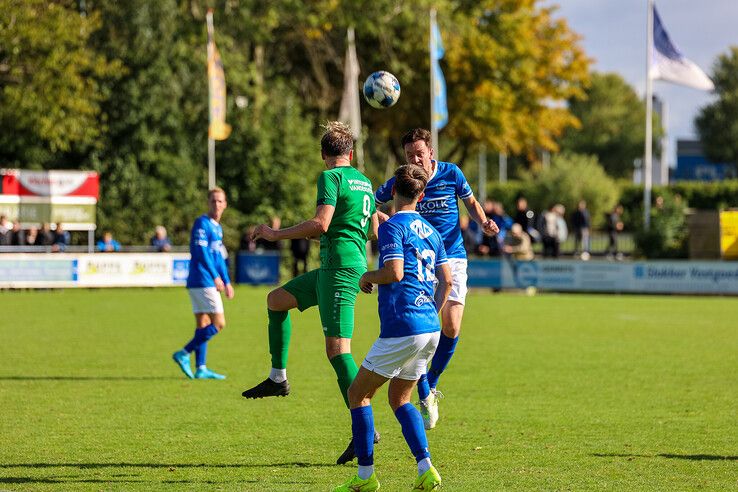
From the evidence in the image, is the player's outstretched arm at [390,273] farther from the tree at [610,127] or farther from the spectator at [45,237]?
the tree at [610,127]

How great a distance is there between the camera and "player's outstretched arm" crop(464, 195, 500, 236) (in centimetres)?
962

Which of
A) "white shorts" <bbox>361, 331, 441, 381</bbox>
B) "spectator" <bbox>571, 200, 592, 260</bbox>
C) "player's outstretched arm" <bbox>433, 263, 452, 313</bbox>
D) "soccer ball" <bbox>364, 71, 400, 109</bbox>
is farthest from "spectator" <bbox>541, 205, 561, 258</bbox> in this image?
"white shorts" <bbox>361, 331, 441, 381</bbox>

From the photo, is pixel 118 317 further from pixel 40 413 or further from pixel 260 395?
pixel 260 395

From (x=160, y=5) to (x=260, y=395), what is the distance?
93.0 feet

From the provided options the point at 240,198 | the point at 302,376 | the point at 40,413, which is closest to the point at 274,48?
the point at 240,198

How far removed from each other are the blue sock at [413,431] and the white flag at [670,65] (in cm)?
3074

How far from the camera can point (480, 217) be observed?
981 centimetres

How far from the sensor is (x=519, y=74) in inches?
1859

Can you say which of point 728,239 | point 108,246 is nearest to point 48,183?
point 108,246

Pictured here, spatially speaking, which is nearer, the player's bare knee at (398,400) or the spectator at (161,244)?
the player's bare knee at (398,400)

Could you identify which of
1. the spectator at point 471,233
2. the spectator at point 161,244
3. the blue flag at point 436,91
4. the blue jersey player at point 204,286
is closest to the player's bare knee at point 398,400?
the blue jersey player at point 204,286

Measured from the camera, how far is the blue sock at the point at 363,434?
22.9 feet

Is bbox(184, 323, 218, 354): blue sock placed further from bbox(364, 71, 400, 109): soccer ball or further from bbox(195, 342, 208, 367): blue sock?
bbox(364, 71, 400, 109): soccer ball

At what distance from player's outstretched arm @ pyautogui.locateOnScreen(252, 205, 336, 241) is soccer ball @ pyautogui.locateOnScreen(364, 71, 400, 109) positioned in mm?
1996
